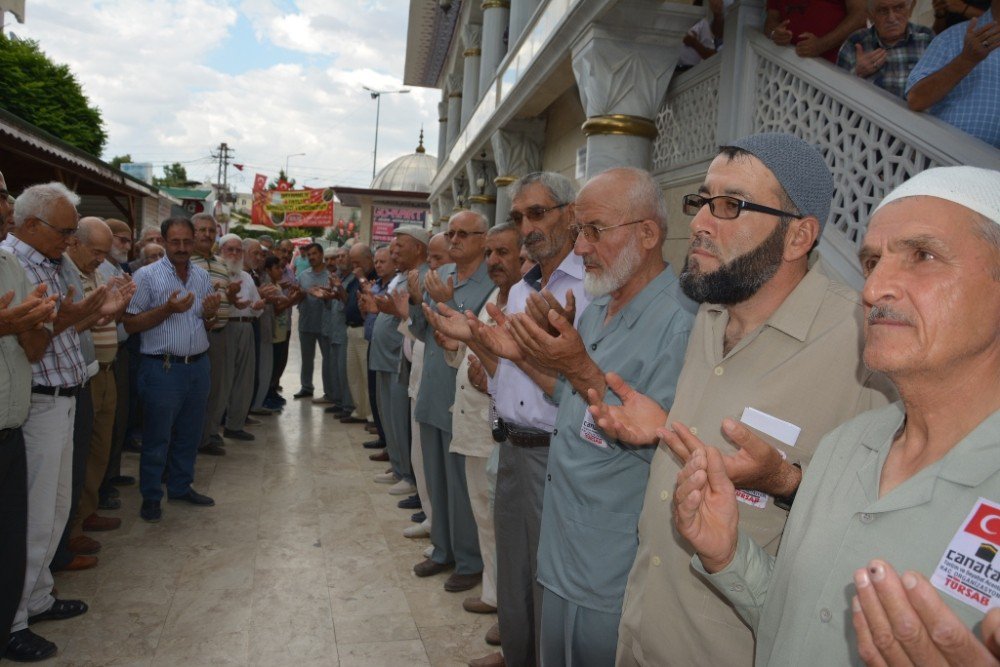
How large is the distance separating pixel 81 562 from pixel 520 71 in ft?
19.3

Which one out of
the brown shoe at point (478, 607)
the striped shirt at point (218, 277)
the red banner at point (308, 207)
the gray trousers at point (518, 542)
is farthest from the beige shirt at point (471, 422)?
the red banner at point (308, 207)

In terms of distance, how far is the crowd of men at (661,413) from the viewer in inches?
46.4

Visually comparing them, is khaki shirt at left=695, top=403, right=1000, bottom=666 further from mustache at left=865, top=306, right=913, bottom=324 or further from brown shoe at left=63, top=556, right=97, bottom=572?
brown shoe at left=63, top=556, right=97, bottom=572

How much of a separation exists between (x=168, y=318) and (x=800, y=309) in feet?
15.5

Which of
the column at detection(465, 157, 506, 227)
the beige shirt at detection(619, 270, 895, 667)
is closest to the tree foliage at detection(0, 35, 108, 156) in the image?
the column at detection(465, 157, 506, 227)

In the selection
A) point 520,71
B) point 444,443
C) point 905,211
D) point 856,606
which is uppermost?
point 520,71

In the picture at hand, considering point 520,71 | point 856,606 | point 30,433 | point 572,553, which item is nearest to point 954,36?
point 572,553

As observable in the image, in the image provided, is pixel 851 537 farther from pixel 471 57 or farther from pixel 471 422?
pixel 471 57

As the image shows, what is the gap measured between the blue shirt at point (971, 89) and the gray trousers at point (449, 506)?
3.04 metres

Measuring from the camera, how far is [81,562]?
443 centimetres

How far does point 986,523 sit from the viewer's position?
41.6 inches

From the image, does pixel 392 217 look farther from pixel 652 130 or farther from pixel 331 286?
pixel 652 130

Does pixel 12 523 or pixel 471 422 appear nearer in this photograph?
pixel 12 523

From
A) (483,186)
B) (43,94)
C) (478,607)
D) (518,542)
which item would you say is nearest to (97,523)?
(478,607)
